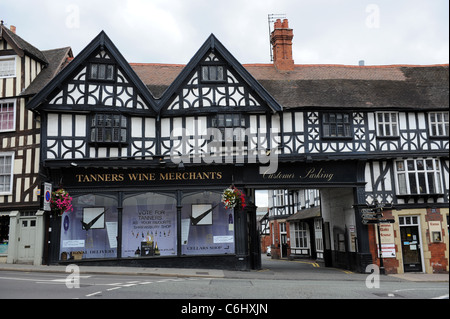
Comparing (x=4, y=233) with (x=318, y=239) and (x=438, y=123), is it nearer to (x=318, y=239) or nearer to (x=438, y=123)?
(x=438, y=123)

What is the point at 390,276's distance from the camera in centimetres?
1973

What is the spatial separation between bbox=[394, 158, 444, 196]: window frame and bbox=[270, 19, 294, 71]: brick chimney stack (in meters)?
8.19

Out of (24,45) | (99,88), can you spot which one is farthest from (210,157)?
(24,45)

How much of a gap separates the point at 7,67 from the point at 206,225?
41.1 feet

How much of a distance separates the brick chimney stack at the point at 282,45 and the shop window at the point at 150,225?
33.4 ft

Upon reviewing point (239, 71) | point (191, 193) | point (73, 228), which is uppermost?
point (239, 71)

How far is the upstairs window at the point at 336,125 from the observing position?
858 inches

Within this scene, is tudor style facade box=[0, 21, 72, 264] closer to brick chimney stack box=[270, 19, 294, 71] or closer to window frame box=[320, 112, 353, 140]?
brick chimney stack box=[270, 19, 294, 71]

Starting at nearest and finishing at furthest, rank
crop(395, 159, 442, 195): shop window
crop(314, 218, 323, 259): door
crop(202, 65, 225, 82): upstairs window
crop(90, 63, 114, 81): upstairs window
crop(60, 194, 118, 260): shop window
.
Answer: crop(60, 194, 118, 260): shop window
crop(90, 63, 114, 81): upstairs window
crop(395, 159, 442, 195): shop window
crop(202, 65, 225, 82): upstairs window
crop(314, 218, 323, 259): door

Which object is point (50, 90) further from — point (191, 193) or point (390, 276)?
point (390, 276)

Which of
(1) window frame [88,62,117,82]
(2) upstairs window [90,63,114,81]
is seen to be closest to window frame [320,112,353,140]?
(1) window frame [88,62,117,82]

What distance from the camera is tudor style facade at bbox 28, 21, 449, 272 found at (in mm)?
20516
